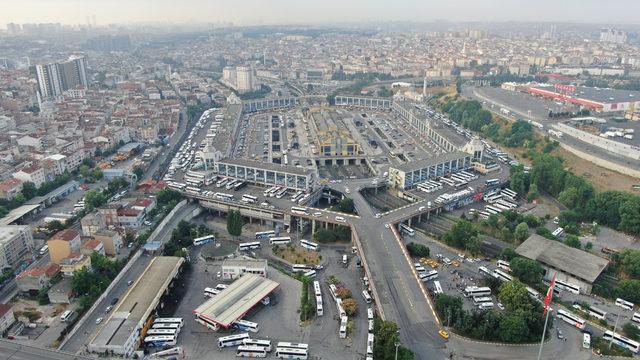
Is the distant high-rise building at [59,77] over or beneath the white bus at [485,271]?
over

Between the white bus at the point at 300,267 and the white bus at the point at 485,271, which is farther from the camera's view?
the white bus at the point at 300,267

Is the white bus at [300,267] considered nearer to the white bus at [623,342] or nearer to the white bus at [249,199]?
the white bus at [249,199]

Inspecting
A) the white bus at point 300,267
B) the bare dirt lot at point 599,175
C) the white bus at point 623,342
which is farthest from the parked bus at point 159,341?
the bare dirt lot at point 599,175

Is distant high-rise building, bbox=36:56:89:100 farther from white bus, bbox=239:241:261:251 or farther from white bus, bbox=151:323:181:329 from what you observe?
white bus, bbox=151:323:181:329

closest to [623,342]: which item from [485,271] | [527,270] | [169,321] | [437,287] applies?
[527,270]

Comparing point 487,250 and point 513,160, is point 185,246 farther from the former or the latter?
point 513,160

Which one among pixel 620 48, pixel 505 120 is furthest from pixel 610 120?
pixel 620 48
